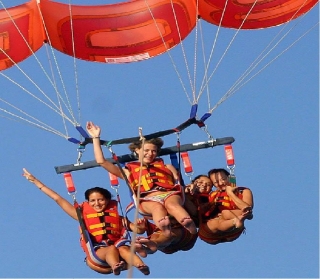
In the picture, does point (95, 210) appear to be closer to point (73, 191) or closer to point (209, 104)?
point (73, 191)

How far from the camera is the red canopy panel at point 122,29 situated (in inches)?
609

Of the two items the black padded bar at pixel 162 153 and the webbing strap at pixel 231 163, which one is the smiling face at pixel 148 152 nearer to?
the black padded bar at pixel 162 153

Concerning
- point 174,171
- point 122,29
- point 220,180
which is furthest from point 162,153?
point 122,29

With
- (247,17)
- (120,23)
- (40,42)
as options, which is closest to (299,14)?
(247,17)

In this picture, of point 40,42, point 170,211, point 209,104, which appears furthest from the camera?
point 40,42

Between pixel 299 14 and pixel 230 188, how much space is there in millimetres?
3595

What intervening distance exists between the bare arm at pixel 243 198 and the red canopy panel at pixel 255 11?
3.34 metres

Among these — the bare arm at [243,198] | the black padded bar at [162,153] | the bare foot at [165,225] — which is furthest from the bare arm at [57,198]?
the bare arm at [243,198]

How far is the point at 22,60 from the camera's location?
15.4 meters

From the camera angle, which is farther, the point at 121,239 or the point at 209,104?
the point at 209,104

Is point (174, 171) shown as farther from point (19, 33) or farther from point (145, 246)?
point (19, 33)

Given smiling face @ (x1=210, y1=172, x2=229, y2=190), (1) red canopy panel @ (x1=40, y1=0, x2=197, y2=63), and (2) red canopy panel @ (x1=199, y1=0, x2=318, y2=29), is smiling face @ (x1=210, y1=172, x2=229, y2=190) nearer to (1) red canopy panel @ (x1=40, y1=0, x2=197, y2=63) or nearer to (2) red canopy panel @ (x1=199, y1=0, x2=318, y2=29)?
(1) red canopy panel @ (x1=40, y1=0, x2=197, y2=63)

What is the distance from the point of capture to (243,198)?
12867 millimetres

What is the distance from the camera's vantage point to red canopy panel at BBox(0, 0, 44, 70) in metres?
15.2
